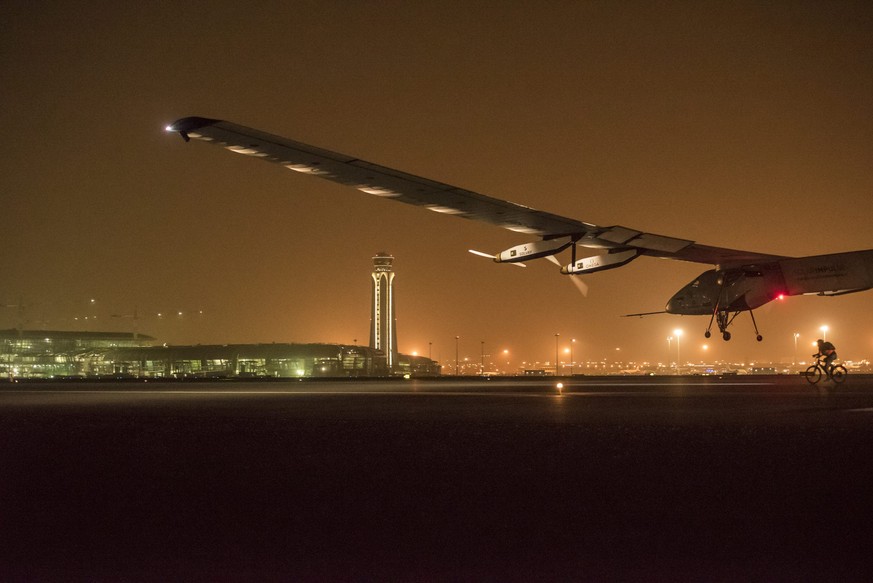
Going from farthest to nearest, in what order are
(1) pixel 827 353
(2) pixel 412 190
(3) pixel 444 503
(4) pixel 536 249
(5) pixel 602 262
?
(1) pixel 827 353
(5) pixel 602 262
(4) pixel 536 249
(2) pixel 412 190
(3) pixel 444 503

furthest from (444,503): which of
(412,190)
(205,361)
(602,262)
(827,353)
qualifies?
(205,361)

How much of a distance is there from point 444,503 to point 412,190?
49.7 feet

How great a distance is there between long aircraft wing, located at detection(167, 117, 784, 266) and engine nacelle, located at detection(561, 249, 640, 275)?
0.26m

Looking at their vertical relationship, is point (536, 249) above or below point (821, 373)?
above

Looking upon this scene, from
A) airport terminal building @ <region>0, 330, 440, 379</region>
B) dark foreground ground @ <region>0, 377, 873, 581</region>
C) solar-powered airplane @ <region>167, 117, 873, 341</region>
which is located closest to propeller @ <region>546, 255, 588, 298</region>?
solar-powered airplane @ <region>167, 117, 873, 341</region>

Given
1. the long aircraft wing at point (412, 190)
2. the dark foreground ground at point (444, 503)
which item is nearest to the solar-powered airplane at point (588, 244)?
the long aircraft wing at point (412, 190)

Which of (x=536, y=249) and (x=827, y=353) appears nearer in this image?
(x=536, y=249)

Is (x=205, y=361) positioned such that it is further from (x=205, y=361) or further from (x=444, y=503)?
(x=444, y=503)

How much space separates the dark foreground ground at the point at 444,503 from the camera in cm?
589

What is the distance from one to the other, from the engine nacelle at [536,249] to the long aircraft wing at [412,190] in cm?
23

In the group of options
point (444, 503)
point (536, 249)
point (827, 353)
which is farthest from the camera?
point (827, 353)

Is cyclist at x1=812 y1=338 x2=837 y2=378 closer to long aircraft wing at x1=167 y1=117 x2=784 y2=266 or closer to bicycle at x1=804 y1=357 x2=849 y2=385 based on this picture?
bicycle at x1=804 y1=357 x2=849 y2=385

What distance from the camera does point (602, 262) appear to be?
26344 millimetres

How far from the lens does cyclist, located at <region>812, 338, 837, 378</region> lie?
1275 inches
